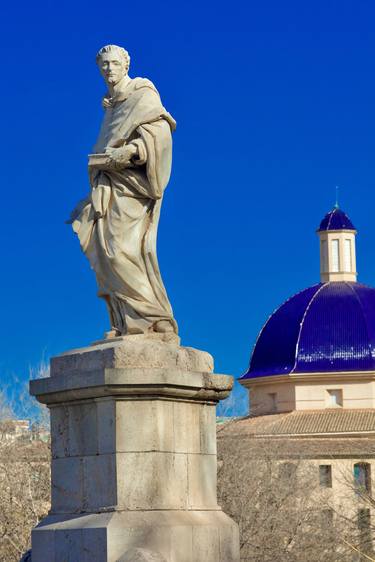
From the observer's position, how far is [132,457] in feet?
36.2

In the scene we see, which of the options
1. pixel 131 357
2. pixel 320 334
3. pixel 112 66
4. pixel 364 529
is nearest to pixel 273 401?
pixel 320 334

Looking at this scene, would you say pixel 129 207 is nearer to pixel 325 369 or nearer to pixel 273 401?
pixel 325 369

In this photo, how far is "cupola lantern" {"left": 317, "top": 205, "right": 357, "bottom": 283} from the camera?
80812 mm

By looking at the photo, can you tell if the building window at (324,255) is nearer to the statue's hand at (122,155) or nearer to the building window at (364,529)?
the building window at (364,529)

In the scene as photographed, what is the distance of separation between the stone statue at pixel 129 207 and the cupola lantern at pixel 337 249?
69015 mm

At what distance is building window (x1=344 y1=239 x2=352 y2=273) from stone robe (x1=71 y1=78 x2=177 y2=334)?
6950cm

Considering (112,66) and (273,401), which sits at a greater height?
(273,401)

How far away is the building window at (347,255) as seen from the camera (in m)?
81.1

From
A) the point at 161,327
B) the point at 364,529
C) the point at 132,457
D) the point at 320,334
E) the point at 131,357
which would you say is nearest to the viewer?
the point at 132,457

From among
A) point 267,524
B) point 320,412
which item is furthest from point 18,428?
point 320,412

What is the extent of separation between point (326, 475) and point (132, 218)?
51.5 meters

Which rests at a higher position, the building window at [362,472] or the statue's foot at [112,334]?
the building window at [362,472]

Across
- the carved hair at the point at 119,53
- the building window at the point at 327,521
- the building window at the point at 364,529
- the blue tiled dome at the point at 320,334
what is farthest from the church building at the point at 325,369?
the carved hair at the point at 119,53

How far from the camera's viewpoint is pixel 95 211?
11688mm
